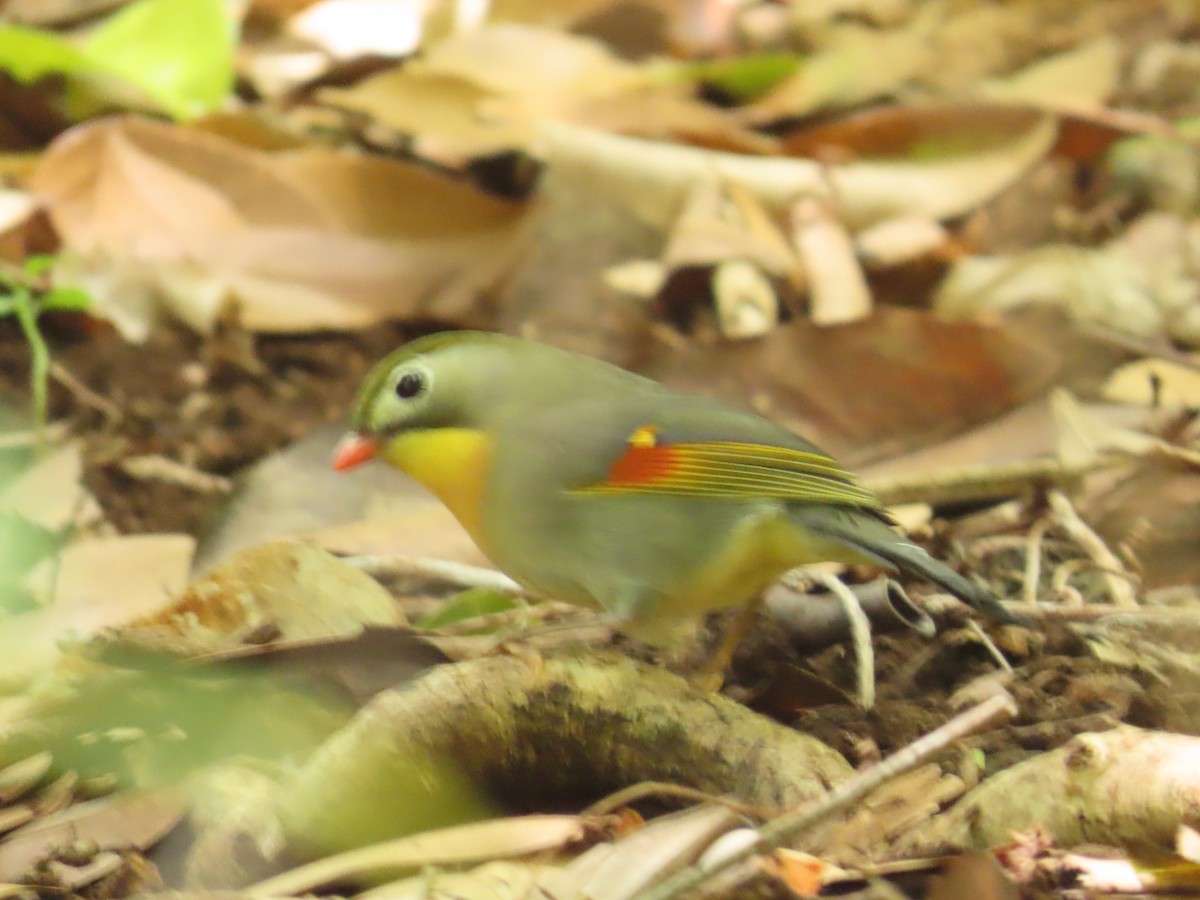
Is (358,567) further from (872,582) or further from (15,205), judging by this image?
(15,205)

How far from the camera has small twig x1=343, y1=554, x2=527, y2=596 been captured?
2844 mm

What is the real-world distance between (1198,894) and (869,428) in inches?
70.3

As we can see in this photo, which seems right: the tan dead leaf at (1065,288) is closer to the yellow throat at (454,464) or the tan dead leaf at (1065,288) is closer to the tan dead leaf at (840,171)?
the tan dead leaf at (840,171)

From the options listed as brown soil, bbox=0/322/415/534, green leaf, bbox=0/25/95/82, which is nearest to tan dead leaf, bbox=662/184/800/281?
brown soil, bbox=0/322/415/534

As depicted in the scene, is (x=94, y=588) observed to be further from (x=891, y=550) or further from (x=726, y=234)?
(x=726, y=234)

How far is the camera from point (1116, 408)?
346cm

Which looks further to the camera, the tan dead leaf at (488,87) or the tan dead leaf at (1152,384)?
the tan dead leaf at (488,87)

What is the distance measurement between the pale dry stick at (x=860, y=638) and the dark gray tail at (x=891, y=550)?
0.12m

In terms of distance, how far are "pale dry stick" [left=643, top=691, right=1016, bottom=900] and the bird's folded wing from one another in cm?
70

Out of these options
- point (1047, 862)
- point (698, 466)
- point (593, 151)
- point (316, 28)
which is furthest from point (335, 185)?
point (1047, 862)

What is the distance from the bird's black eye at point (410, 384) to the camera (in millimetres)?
2656

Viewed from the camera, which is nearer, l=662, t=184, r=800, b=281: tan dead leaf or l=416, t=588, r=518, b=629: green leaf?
l=416, t=588, r=518, b=629: green leaf

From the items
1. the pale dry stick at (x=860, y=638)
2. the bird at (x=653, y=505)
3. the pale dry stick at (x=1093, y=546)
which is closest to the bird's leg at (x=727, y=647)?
the bird at (x=653, y=505)

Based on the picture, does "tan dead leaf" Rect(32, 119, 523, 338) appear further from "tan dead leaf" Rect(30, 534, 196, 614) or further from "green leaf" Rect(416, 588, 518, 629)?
"green leaf" Rect(416, 588, 518, 629)
